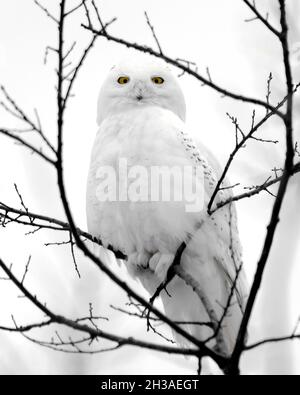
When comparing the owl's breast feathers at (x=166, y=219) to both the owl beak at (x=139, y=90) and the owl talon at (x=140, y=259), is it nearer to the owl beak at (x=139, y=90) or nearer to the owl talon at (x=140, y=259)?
the owl talon at (x=140, y=259)

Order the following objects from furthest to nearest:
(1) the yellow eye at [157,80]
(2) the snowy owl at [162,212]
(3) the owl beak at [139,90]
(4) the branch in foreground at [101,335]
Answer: (1) the yellow eye at [157,80] < (3) the owl beak at [139,90] < (2) the snowy owl at [162,212] < (4) the branch in foreground at [101,335]

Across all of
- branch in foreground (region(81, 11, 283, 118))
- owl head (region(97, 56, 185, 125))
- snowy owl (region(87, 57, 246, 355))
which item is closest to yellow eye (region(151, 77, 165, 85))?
owl head (region(97, 56, 185, 125))

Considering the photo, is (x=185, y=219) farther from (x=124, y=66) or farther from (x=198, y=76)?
(x=198, y=76)

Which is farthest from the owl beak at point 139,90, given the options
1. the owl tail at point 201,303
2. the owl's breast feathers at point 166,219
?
the owl tail at point 201,303

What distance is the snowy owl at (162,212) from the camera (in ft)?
14.7

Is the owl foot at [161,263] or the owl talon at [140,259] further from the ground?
the owl talon at [140,259]

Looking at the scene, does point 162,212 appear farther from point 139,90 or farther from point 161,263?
point 139,90

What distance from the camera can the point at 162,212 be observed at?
4.49m

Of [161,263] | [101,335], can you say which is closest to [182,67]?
[101,335]

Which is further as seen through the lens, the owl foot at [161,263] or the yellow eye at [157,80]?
the yellow eye at [157,80]

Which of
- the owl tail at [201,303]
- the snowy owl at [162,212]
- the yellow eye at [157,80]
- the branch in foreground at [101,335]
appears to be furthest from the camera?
the yellow eye at [157,80]

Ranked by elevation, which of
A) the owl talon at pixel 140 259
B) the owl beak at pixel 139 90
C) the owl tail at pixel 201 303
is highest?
the owl beak at pixel 139 90

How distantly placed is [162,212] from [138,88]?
1164mm

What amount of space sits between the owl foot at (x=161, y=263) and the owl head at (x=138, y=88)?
1.23m
